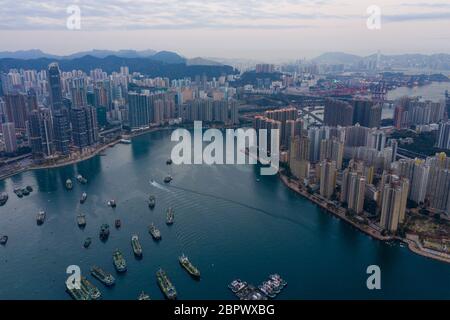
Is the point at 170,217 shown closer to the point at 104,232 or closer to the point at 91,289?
the point at 104,232

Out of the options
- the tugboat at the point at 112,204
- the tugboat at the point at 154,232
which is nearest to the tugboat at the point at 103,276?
the tugboat at the point at 154,232

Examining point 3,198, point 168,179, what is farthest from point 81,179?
point 168,179

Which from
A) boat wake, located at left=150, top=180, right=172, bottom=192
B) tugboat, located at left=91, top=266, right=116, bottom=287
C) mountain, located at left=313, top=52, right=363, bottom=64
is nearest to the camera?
tugboat, located at left=91, top=266, right=116, bottom=287

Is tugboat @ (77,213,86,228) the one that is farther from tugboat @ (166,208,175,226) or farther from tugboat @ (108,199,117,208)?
tugboat @ (166,208,175,226)

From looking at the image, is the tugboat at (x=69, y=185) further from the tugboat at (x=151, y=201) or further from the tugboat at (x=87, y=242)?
the tugboat at (x=87, y=242)

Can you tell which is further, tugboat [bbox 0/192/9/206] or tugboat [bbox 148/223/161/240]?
tugboat [bbox 0/192/9/206]

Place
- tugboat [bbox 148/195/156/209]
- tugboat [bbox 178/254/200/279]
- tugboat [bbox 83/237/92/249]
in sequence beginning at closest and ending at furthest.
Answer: tugboat [bbox 178/254/200/279] → tugboat [bbox 83/237/92/249] → tugboat [bbox 148/195/156/209]

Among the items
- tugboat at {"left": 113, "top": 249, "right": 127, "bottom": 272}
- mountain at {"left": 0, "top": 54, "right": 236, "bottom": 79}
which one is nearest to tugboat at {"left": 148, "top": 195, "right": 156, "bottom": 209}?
tugboat at {"left": 113, "top": 249, "right": 127, "bottom": 272}
